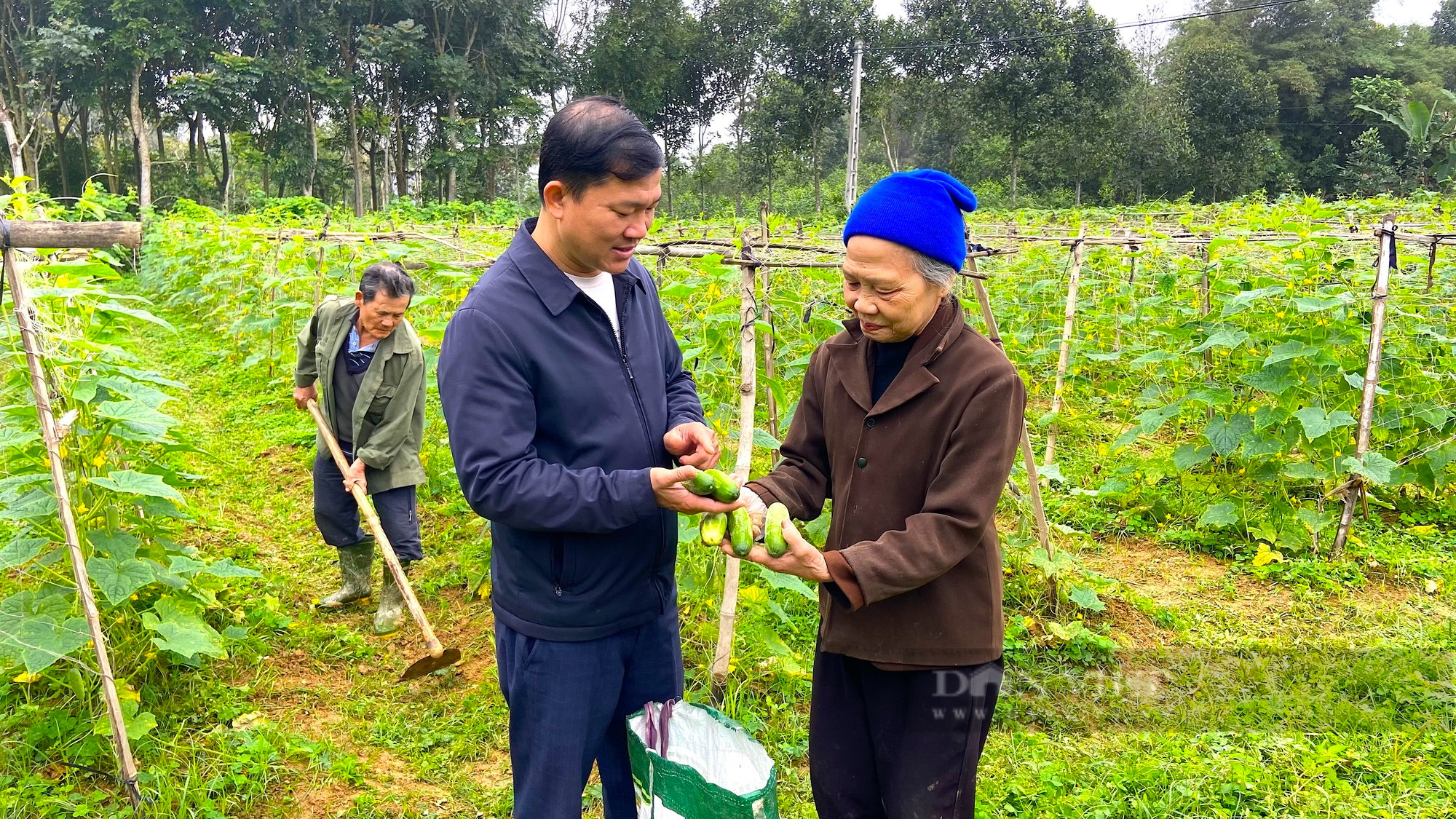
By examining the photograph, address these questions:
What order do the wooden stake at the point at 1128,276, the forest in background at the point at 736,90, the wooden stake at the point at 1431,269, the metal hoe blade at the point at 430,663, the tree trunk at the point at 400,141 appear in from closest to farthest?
1. the metal hoe blade at the point at 430,663
2. the wooden stake at the point at 1431,269
3. the wooden stake at the point at 1128,276
4. the forest in background at the point at 736,90
5. the tree trunk at the point at 400,141

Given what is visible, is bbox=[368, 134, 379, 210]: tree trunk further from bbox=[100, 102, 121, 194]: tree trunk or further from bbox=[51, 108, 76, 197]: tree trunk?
bbox=[51, 108, 76, 197]: tree trunk

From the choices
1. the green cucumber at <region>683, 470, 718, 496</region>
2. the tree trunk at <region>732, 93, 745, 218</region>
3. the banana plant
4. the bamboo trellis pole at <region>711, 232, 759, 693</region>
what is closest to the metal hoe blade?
the bamboo trellis pole at <region>711, 232, 759, 693</region>

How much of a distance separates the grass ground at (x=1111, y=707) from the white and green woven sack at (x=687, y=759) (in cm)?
83

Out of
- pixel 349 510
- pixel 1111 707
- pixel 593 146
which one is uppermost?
pixel 593 146

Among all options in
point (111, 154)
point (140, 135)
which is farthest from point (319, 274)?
point (111, 154)

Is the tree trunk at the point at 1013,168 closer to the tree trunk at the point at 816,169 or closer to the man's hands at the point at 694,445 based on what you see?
the tree trunk at the point at 816,169

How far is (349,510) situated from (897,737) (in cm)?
284

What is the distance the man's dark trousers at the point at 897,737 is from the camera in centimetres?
172

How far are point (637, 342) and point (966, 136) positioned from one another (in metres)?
35.3

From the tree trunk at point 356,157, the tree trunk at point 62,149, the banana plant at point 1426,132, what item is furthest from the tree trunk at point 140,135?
the banana plant at point 1426,132

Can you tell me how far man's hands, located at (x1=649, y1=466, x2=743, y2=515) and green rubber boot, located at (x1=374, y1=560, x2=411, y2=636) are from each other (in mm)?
2497

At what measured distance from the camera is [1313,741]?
2.84 m

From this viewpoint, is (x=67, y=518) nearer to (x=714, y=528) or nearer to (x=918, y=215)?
(x=714, y=528)

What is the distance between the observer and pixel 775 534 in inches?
65.2
